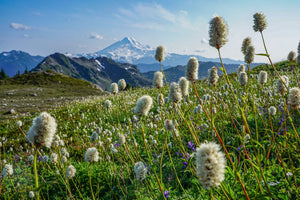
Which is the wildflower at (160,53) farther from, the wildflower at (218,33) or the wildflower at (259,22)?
the wildflower at (259,22)

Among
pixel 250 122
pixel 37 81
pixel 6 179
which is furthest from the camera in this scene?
pixel 37 81

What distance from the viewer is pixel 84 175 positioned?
13.9 feet

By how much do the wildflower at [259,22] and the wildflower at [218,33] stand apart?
58.9 inches

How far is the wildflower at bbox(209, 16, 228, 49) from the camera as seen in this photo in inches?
93.1

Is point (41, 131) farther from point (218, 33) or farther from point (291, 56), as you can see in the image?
point (291, 56)

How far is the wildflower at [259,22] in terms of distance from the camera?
134 inches

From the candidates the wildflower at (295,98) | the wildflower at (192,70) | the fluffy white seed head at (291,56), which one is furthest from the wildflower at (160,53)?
the fluffy white seed head at (291,56)

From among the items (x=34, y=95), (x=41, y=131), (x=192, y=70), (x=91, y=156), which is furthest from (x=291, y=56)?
(x=34, y=95)

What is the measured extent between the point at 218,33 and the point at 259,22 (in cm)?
167

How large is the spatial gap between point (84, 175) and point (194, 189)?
8.53ft

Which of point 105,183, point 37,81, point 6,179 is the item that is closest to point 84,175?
point 105,183

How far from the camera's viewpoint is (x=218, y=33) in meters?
2.39

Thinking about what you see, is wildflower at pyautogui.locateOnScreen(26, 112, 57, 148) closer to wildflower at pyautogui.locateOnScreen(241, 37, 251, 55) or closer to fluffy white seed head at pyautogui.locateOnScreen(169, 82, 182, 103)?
fluffy white seed head at pyautogui.locateOnScreen(169, 82, 182, 103)

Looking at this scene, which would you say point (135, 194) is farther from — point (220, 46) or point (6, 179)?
point (6, 179)
